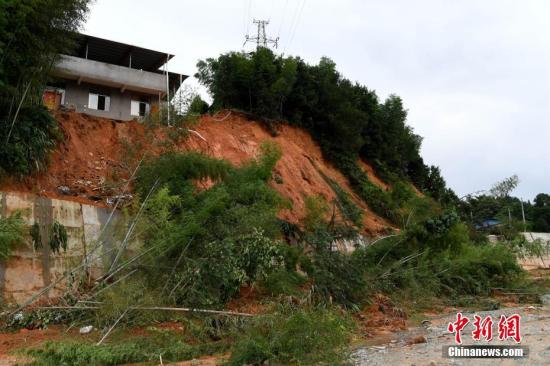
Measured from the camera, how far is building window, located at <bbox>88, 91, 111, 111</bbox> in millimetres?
21645

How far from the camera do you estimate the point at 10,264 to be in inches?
396

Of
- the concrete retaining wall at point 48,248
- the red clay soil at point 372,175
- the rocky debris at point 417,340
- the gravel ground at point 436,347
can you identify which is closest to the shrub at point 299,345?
the gravel ground at point 436,347

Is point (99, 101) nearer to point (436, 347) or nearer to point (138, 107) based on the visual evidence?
point (138, 107)

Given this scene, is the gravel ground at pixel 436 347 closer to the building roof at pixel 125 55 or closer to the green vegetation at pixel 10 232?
the green vegetation at pixel 10 232

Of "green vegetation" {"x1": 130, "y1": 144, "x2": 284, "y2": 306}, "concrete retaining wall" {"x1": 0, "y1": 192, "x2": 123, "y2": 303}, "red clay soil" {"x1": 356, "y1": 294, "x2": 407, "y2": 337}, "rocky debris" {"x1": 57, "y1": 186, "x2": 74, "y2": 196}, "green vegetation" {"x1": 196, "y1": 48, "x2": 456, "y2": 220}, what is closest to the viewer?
"green vegetation" {"x1": 130, "y1": 144, "x2": 284, "y2": 306}

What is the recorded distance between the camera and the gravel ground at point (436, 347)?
6.39 meters

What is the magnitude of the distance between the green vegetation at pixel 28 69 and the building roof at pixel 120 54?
874cm

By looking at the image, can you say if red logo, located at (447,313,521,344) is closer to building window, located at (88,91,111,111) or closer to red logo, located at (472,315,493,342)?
red logo, located at (472,315,493,342)

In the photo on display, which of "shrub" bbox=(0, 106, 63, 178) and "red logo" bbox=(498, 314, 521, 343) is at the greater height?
"shrub" bbox=(0, 106, 63, 178)

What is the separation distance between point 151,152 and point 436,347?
7.93m

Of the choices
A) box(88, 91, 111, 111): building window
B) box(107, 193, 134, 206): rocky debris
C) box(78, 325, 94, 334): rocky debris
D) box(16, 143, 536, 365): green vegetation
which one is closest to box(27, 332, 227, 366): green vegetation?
box(16, 143, 536, 365): green vegetation

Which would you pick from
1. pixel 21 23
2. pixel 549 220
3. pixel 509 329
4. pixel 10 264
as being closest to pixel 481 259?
pixel 509 329

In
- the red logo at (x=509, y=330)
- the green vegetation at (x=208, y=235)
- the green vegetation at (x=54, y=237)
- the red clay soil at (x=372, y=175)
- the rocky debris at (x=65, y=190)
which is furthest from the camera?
the red clay soil at (x=372, y=175)

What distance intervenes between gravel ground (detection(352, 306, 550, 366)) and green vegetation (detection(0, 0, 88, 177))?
28.2ft
